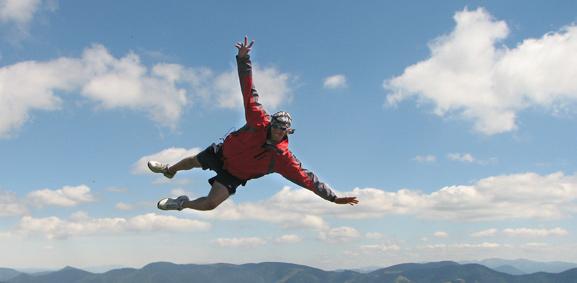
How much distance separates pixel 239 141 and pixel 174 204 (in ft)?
7.65

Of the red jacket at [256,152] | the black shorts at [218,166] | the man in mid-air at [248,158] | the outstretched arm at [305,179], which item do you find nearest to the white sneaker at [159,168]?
the man in mid-air at [248,158]

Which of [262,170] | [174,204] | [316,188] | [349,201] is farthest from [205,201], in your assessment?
[349,201]

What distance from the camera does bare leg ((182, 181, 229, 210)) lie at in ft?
38.4

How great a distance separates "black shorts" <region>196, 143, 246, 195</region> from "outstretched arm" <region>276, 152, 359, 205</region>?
1.15 metres

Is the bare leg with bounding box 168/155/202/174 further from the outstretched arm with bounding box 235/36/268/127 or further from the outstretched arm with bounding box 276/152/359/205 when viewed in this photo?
the outstretched arm with bounding box 235/36/268/127

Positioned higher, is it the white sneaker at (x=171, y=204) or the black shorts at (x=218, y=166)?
the black shorts at (x=218, y=166)

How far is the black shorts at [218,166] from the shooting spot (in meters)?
11.8

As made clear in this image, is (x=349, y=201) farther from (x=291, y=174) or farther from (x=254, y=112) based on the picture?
(x=254, y=112)

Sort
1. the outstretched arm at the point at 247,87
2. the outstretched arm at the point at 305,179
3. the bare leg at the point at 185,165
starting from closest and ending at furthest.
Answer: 1. the outstretched arm at the point at 247,87
2. the outstretched arm at the point at 305,179
3. the bare leg at the point at 185,165

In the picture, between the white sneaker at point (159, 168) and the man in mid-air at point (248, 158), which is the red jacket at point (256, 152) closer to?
the man in mid-air at point (248, 158)

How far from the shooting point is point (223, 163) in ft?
38.8

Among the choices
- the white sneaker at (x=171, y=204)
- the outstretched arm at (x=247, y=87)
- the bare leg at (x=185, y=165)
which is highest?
the outstretched arm at (x=247, y=87)

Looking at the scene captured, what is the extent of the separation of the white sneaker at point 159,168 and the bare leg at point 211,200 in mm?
1701

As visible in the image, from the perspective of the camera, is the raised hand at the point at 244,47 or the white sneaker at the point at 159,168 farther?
the white sneaker at the point at 159,168
